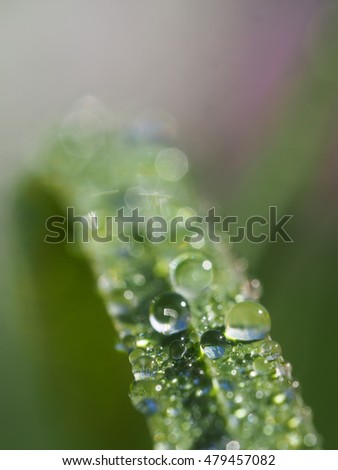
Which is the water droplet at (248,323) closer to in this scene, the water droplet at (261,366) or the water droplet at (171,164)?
the water droplet at (261,366)

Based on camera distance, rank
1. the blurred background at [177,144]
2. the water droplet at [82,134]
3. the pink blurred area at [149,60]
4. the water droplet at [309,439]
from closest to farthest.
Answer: the water droplet at [309,439] → the blurred background at [177,144] → the water droplet at [82,134] → the pink blurred area at [149,60]

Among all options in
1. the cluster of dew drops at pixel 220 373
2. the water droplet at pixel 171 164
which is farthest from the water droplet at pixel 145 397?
the water droplet at pixel 171 164

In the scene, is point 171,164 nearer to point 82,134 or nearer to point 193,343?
point 82,134

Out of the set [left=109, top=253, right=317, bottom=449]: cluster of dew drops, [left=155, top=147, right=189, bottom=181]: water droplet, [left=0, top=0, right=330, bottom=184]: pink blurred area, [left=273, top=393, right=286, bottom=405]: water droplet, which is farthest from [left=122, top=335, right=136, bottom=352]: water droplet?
[left=0, top=0, right=330, bottom=184]: pink blurred area

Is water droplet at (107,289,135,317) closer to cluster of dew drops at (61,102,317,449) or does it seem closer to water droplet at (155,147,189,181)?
cluster of dew drops at (61,102,317,449)

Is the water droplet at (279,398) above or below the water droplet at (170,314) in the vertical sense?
below

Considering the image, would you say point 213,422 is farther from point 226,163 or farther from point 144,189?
point 226,163

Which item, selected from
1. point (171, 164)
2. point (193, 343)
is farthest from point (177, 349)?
point (171, 164)
